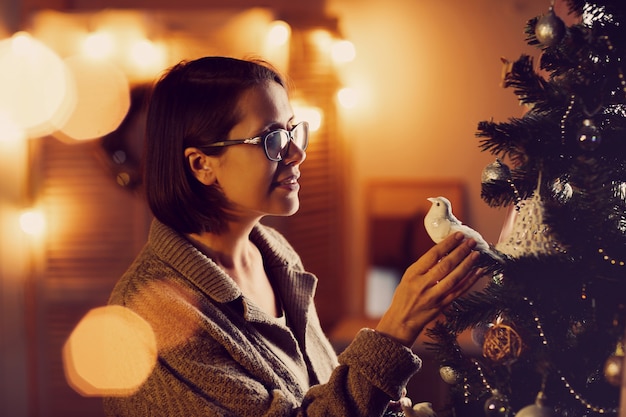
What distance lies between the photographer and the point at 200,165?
132 cm

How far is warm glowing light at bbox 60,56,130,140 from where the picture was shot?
10.1ft

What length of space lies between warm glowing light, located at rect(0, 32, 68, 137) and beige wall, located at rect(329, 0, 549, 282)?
1372 mm

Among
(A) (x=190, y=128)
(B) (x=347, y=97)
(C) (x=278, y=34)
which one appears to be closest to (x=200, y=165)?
(A) (x=190, y=128)

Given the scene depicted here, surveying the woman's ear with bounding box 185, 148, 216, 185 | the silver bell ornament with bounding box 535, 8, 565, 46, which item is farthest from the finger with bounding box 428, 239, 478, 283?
the woman's ear with bounding box 185, 148, 216, 185

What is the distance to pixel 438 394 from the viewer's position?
2883mm

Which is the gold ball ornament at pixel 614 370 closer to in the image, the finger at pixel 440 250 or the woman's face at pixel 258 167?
the finger at pixel 440 250

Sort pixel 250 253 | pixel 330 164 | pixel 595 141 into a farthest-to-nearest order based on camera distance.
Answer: pixel 330 164
pixel 250 253
pixel 595 141

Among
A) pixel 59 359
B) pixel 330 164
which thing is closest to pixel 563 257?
pixel 330 164

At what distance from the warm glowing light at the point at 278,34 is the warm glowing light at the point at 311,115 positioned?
0.29 metres

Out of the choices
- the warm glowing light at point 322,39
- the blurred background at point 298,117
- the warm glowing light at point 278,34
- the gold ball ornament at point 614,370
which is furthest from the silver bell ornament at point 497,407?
the warm glowing light at point 322,39

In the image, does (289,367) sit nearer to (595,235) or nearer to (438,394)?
(595,235)

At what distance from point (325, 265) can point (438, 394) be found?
2.92 ft

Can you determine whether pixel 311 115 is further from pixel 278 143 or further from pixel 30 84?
pixel 278 143

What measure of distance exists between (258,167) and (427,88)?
238 centimetres
